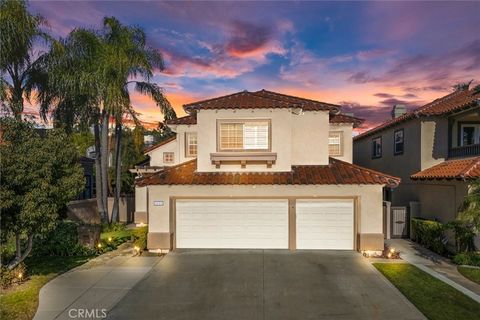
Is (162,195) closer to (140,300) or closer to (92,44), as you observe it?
(140,300)

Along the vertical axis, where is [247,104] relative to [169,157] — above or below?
above

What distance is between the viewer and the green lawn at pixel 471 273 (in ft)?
33.5

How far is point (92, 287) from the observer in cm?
951

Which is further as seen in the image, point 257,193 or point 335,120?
point 335,120

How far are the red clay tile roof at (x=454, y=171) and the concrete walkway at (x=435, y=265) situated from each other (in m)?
3.32

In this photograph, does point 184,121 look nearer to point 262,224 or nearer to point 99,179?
point 99,179

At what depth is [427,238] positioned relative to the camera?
46.5ft

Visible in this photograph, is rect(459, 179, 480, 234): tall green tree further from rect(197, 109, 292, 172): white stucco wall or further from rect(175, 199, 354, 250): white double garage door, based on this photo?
rect(197, 109, 292, 172): white stucco wall

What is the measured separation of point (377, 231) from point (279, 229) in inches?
160

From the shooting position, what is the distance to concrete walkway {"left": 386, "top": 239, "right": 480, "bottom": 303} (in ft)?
31.1

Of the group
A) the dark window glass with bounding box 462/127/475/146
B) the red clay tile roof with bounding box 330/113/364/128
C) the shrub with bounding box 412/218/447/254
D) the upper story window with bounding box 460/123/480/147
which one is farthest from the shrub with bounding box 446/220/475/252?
the red clay tile roof with bounding box 330/113/364/128

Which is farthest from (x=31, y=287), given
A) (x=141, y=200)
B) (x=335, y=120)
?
(x=335, y=120)

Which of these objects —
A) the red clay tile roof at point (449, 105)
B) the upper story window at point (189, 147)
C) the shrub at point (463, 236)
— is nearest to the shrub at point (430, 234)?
the shrub at point (463, 236)

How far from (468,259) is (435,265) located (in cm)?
119
